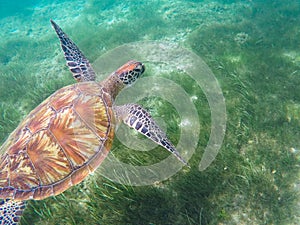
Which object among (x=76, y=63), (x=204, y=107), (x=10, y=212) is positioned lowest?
(x=204, y=107)

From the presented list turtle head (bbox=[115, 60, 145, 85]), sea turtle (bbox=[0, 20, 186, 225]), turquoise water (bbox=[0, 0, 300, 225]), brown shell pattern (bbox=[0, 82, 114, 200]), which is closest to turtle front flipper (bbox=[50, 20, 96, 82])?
turtle head (bbox=[115, 60, 145, 85])

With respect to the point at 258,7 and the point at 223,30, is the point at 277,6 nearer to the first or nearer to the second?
the point at 258,7

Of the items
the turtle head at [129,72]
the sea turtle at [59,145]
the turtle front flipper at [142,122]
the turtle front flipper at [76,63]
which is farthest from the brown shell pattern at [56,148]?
the turtle front flipper at [76,63]

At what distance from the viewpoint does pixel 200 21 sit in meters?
11.4

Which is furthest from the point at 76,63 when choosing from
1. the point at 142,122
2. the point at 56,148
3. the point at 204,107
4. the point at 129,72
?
the point at 204,107

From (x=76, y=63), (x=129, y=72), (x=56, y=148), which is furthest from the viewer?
(x=76, y=63)

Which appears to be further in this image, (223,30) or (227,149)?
(223,30)

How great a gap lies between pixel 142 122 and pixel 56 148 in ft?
5.08

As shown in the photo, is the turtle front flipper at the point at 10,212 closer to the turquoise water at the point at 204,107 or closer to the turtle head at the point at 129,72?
the turquoise water at the point at 204,107

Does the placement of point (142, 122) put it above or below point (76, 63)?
below

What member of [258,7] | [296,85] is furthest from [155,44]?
[258,7]

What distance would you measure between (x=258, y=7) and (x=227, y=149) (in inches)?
472

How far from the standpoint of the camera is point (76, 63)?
5395 millimetres

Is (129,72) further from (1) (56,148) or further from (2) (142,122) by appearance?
(1) (56,148)
